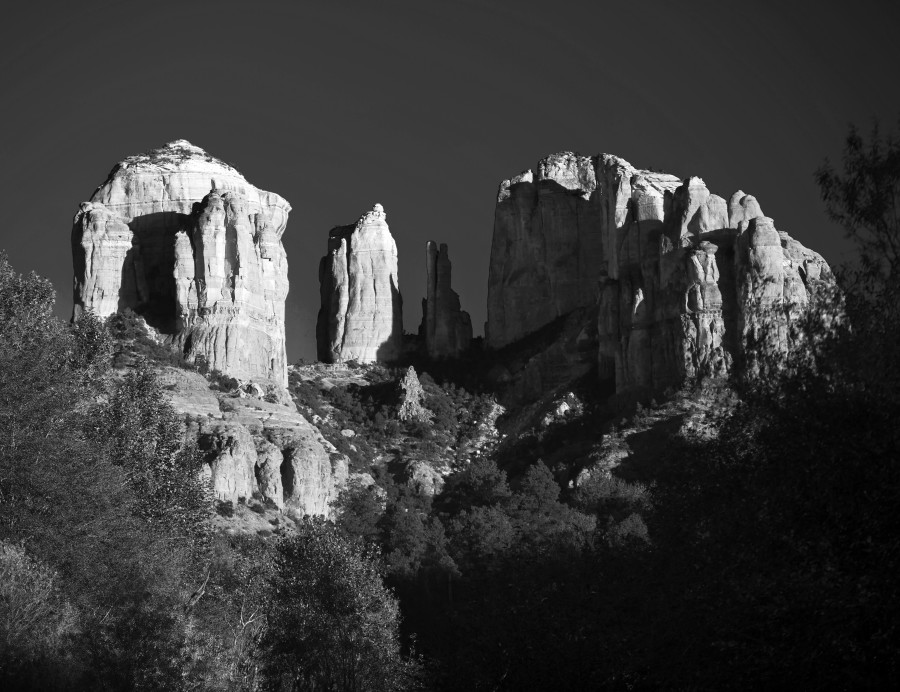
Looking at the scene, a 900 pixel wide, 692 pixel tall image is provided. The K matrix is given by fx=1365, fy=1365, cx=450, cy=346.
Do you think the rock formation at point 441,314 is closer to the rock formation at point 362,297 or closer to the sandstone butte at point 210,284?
the rock formation at point 362,297

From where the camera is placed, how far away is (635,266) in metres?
106

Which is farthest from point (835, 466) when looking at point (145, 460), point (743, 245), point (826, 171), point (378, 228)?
point (378, 228)

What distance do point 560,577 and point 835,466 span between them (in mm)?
28272

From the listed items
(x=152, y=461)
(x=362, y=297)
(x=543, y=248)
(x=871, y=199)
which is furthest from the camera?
(x=543, y=248)

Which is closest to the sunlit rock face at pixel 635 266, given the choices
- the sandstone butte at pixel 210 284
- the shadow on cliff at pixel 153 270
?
the sandstone butte at pixel 210 284

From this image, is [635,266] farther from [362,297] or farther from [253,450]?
[253,450]

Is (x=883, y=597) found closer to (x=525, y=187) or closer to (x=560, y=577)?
(x=560, y=577)

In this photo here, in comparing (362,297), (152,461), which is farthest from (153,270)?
(152,461)

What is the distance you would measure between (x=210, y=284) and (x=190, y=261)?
233 cm

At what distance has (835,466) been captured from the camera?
936 inches

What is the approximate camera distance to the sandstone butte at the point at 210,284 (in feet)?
293

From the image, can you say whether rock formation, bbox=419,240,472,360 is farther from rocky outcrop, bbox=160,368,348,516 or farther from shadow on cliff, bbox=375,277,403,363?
rocky outcrop, bbox=160,368,348,516

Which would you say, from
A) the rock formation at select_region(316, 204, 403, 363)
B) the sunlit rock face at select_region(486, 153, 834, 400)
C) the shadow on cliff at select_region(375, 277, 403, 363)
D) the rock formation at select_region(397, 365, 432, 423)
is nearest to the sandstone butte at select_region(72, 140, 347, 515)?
the rock formation at select_region(397, 365, 432, 423)

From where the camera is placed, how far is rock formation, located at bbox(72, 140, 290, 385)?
→ 326 ft
